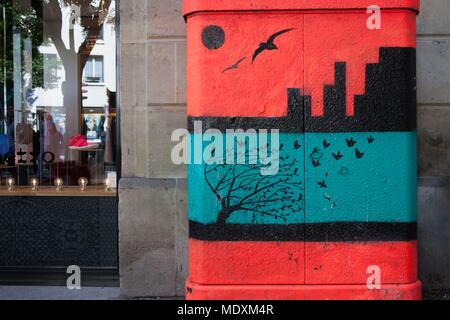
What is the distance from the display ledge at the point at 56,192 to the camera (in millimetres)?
5879

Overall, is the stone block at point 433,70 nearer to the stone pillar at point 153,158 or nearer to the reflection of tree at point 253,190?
the reflection of tree at point 253,190

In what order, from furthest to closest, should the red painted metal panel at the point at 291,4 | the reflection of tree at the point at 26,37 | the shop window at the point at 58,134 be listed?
the reflection of tree at the point at 26,37
the shop window at the point at 58,134
the red painted metal panel at the point at 291,4

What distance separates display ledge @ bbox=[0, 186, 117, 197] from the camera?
19.3 feet

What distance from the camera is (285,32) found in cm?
397

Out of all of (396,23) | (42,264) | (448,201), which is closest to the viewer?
(396,23)

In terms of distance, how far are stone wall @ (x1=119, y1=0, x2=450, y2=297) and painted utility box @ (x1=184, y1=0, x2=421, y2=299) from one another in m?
1.21

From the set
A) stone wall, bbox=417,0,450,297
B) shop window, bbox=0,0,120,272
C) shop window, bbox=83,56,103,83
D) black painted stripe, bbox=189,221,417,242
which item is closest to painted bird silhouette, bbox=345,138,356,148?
black painted stripe, bbox=189,221,417,242

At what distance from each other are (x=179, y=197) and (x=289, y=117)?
64.4 inches

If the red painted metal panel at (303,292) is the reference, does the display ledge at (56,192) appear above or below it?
above

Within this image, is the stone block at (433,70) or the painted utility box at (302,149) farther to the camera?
the stone block at (433,70)

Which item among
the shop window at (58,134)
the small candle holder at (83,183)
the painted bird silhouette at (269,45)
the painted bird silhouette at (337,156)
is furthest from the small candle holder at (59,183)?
the painted bird silhouette at (337,156)

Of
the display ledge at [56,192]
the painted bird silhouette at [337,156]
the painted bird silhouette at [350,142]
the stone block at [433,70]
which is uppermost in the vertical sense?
the stone block at [433,70]

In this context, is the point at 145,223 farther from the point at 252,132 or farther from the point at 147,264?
the point at 252,132

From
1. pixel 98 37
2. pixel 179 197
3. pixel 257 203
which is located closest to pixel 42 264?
pixel 179 197
